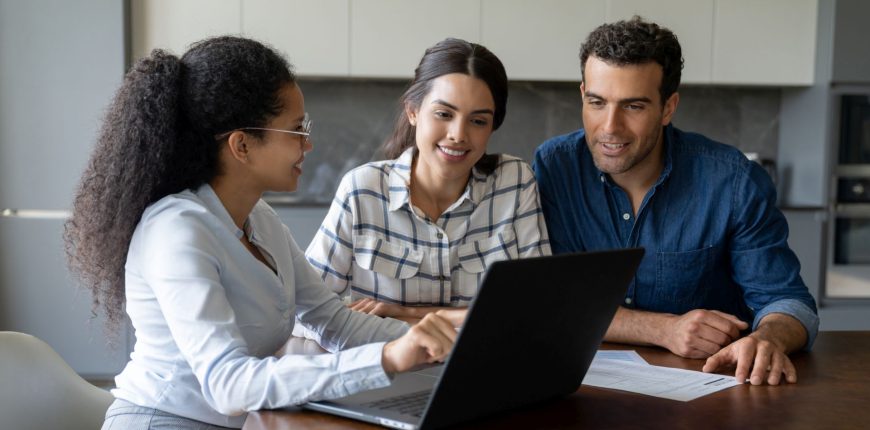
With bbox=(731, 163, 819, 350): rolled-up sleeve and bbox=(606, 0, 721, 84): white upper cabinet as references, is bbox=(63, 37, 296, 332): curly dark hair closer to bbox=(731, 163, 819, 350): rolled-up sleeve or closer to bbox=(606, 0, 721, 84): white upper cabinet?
bbox=(731, 163, 819, 350): rolled-up sleeve

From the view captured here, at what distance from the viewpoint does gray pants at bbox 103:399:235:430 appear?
1372 mm

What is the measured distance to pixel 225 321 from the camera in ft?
4.08

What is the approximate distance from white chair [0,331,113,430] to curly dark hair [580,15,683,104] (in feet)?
4.08

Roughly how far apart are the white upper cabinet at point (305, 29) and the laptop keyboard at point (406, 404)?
2.96 metres

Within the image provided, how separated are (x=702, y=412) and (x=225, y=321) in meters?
0.66

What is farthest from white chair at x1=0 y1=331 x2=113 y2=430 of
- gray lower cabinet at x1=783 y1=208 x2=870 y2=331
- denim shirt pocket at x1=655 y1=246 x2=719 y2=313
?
gray lower cabinet at x1=783 y1=208 x2=870 y2=331

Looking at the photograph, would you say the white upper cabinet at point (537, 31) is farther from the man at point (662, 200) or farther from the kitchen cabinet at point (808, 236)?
the man at point (662, 200)

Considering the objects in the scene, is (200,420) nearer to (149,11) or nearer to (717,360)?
(717,360)

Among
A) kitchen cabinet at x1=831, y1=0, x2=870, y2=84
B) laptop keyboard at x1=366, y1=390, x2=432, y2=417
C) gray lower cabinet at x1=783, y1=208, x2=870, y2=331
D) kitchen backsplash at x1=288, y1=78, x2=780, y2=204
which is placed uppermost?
kitchen cabinet at x1=831, y1=0, x2=870, y2=84

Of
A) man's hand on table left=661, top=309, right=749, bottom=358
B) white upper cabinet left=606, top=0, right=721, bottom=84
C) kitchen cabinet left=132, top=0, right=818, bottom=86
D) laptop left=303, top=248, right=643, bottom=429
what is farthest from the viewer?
white upper cabinet left=606, top=0, right=721, bottom=84

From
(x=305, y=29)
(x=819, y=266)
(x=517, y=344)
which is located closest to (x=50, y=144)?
(x=305, y=29)

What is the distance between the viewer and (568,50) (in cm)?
409

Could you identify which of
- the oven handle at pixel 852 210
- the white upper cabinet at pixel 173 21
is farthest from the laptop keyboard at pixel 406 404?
the oven handle at pixel 852 210

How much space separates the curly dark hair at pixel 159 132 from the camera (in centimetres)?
142
